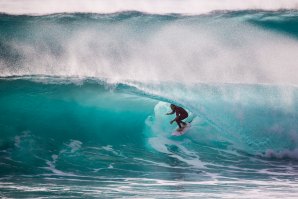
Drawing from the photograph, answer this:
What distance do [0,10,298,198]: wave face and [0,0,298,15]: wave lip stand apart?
0.46ft

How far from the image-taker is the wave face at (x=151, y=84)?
18.3ft

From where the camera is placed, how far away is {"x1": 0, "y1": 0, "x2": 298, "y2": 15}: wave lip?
17.5ft

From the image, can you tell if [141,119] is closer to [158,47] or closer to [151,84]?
[151,84]

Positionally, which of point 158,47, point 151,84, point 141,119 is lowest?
point 141,119

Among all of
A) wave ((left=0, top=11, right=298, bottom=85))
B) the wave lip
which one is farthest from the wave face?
the wave lip

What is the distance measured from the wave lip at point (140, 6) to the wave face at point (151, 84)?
140mm

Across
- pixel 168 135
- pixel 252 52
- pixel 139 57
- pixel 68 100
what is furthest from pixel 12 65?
pixel 252 52

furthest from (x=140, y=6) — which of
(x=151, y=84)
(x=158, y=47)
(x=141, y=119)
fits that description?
(x=141, y=119)

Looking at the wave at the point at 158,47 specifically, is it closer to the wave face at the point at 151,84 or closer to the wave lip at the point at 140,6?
the wave face at the point at 151,84

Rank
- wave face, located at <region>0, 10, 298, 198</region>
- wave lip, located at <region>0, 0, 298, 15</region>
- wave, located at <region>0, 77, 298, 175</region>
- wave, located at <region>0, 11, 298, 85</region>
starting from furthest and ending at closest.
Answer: wave, located at <region>0, 11, 298, 85</region>
wave face, located at <region>0, 10, 298, 198</region>
wave, located at <region>0, 77, 298, 175</region>
wave lip, located at <region>0, 0, 298, 15</region>

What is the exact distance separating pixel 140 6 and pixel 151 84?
1.19 metres

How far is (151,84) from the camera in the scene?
5.98 m

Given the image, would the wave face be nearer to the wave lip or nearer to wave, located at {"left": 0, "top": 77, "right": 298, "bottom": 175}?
wave, located at {"left": 0, "top": 77, "right": 298, "bottom": 175}

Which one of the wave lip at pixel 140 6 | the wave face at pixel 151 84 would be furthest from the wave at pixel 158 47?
the wave lip at pixel 140 6
